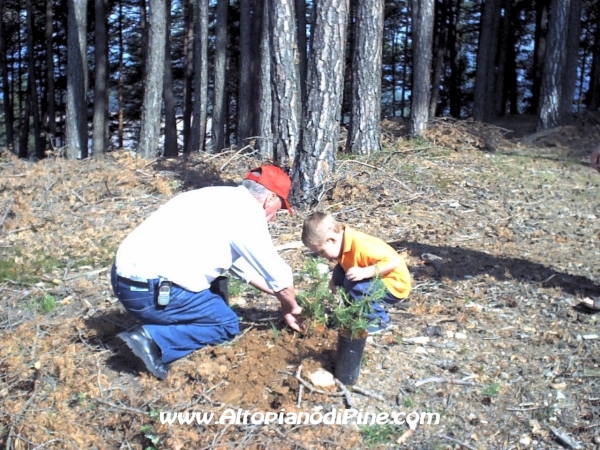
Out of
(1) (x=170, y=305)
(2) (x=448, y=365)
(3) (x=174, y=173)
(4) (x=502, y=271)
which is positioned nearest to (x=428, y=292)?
(4) (x=502, y=271)

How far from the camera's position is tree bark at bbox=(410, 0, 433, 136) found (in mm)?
11641

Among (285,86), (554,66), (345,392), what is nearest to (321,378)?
(345,392)

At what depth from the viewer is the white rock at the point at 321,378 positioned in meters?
4.29

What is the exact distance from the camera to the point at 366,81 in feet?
33.4

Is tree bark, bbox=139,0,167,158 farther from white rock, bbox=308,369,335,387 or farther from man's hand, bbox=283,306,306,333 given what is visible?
white rock, bbox=308,369,335,387

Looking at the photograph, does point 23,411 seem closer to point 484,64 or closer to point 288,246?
point 288,246

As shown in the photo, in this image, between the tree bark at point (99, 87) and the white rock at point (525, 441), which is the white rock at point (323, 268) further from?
the tree bark at point (99, 87)

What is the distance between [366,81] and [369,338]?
6078 millimetres

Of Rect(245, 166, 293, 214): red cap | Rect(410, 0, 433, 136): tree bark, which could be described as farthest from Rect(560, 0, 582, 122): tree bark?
Rect(245, 166, 293, 214): red cap

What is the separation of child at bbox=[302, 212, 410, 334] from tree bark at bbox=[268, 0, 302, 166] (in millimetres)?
4247

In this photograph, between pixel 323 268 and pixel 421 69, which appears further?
pixel 421 69

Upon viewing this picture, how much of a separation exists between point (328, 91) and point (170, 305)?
429cm

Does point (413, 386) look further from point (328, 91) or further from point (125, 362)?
point (328, 91)

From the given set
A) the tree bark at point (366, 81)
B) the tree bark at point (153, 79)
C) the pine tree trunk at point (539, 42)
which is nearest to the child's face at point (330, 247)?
the tree bark at point (366, 81)
